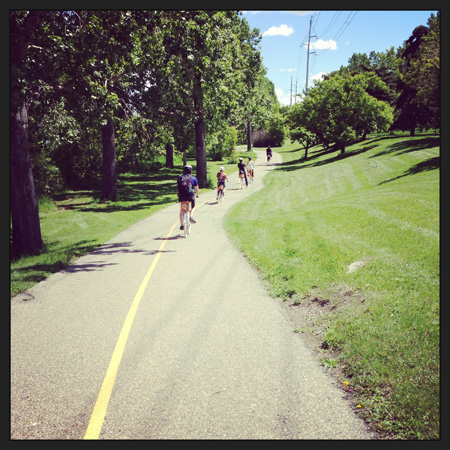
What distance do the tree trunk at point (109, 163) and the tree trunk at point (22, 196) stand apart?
1236 centimetres

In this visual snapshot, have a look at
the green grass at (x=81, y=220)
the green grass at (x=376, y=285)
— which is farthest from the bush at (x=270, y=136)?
the green grass at (x=376, y=285)

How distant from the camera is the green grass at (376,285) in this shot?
3.98 m

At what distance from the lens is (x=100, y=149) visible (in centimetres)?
3089

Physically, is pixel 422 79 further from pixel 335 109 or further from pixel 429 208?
pixel 335 109

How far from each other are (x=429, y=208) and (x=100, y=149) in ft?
86.7

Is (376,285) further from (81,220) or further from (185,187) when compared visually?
(81,220)

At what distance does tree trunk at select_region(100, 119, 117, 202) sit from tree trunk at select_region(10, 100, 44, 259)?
12357mm

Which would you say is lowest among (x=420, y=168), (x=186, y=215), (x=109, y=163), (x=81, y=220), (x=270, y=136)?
(x=81, y=220)

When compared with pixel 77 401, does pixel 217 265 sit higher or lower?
higher

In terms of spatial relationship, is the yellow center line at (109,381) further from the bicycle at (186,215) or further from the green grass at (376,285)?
the bicycle at (186,215)

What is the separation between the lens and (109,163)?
80.8ft

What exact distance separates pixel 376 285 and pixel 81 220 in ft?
51.8

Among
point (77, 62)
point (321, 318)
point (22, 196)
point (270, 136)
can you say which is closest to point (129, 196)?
point (22, 196)

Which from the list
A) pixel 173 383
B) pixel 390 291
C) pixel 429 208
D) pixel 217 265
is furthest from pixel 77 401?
pixel 429 208
